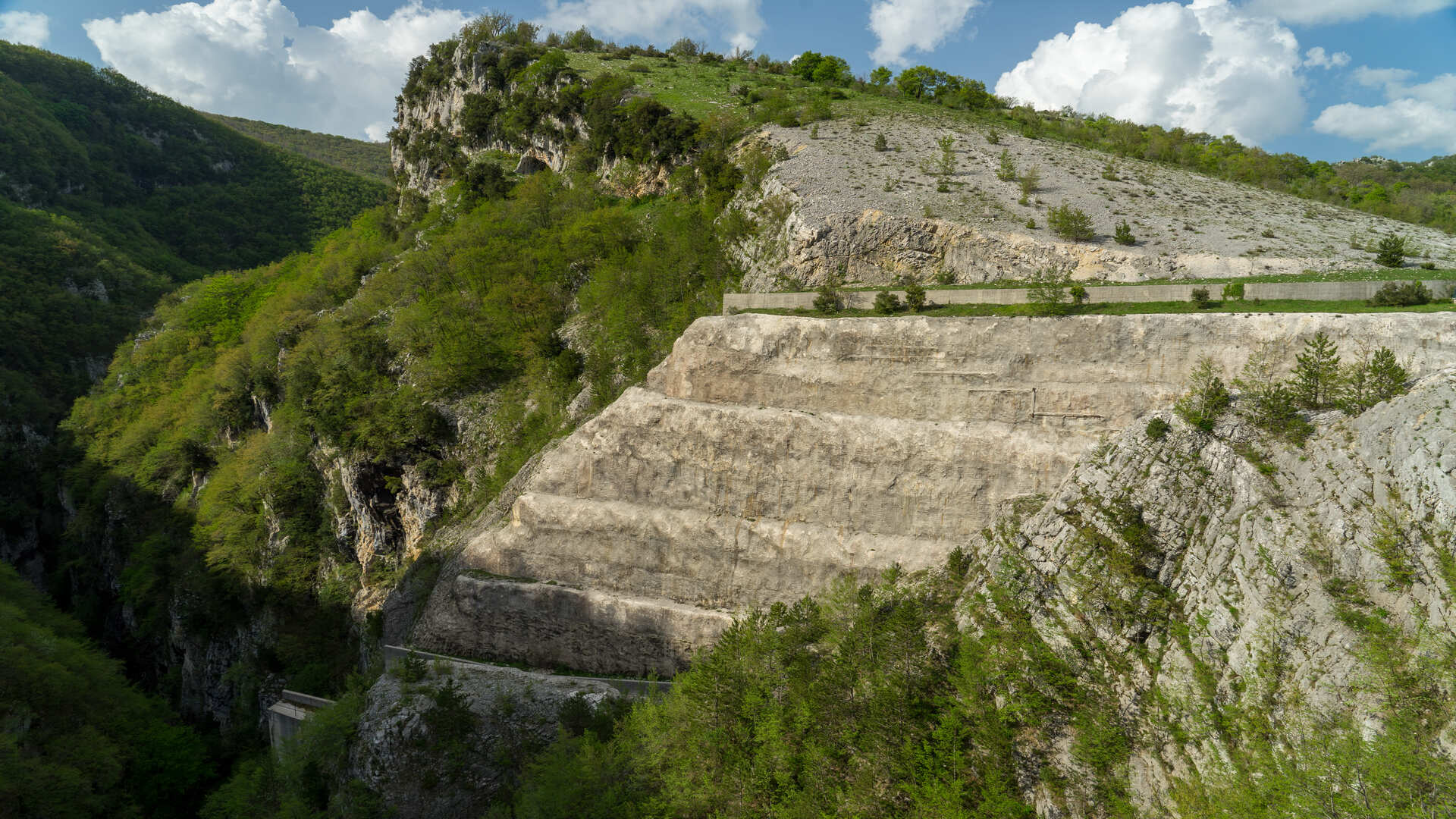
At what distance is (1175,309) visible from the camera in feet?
64.7

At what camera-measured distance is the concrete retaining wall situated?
63.1 ft

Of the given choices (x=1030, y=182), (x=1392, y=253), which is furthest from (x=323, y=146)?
(x=1392, y=253)

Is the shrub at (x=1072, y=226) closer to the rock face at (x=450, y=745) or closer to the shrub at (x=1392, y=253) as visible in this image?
the shrub at (x=1392, y=253)

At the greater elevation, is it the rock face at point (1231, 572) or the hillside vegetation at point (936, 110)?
the hillside vegetation at point (936, 110)

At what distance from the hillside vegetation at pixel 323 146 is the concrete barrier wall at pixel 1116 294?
15769 centimetres

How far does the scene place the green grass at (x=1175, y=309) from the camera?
59.1ft

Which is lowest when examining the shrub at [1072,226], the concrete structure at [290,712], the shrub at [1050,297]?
the concrete structure at [290,712]

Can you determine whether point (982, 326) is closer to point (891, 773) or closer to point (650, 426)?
point (650, 426)

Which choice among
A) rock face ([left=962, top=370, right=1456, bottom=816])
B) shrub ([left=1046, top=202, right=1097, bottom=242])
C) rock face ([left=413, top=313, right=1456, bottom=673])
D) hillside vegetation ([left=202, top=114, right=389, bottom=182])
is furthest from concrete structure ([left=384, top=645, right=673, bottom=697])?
hillside vegetation ([left=202, top=114, right=389, bottom=182])

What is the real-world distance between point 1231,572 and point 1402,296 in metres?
11.5

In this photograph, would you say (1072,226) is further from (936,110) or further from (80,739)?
(80,739)

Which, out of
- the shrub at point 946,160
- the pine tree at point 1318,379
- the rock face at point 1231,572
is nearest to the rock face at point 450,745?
the rock face at point 1231,572

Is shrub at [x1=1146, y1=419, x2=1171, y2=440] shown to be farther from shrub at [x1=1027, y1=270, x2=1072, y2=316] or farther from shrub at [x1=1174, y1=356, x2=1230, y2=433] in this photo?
shrub at [x1=1027, y1=270, x2=1072, y2=316]

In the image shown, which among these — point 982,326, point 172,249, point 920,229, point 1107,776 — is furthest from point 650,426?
point 172,249
